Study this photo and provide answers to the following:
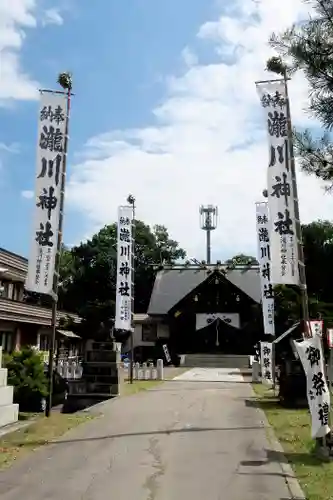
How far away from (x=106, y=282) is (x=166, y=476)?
171 ft

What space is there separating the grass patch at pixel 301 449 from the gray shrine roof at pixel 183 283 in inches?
1167

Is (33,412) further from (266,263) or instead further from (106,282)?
(106,282)

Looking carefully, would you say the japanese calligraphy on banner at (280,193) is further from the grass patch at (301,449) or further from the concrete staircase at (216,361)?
the concrete staircase at (216,361)

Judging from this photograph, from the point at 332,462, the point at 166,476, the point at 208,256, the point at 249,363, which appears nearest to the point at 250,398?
the point at 332,462

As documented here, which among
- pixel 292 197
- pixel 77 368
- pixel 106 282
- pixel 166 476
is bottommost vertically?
pixel 166 476

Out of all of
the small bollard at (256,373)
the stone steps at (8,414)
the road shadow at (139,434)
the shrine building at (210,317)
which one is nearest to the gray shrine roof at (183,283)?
the shrine building at (210,317)

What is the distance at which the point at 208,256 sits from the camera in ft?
210

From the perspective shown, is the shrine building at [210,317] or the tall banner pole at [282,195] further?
the shrine building at [210,317]

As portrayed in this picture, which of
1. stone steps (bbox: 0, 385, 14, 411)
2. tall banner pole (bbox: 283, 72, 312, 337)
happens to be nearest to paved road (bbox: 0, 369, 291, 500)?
stone steps (bbox: 0, 385, 14, 411)

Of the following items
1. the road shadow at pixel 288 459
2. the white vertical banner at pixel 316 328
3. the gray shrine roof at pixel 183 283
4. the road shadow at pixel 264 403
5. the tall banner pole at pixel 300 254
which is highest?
the gray shrine roof at pixel 183 283

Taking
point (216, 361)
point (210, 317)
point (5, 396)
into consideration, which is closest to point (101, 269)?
point (210, 317)

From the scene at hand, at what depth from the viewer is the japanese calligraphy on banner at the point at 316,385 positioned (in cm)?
870

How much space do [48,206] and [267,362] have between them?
14.1 metres

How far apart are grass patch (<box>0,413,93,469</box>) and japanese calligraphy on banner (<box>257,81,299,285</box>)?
5.58 metres
